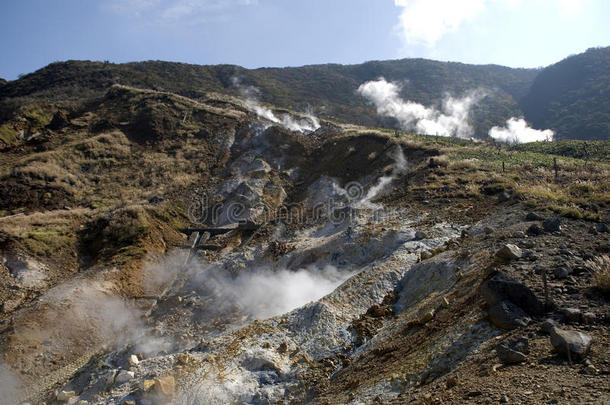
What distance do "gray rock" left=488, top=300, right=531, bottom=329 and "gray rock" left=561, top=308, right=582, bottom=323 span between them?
19.2 inches

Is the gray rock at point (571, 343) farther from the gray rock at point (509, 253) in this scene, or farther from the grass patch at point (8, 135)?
the grass patch at point (8, 135)

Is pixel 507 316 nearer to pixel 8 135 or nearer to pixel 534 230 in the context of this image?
pixel 534 230

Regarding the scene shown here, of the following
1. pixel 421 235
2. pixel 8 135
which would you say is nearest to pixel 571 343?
pixel 421 235

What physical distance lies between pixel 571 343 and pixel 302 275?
9534 millimetres

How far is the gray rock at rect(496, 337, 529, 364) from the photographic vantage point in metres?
4.71

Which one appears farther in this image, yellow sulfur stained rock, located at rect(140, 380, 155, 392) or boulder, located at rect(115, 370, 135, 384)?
boulder, located at rect(115, 370, 135, 384)

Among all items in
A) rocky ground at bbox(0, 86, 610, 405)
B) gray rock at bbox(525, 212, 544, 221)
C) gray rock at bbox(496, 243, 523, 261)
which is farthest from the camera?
gray rock at bbox(525, 212, 544, 221)

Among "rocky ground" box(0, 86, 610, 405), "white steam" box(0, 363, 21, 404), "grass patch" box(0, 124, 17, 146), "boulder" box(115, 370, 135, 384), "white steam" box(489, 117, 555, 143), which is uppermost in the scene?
"white steam" box(489, 117, 555, 143)

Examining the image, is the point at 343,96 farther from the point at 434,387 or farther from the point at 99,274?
the point at 434,387

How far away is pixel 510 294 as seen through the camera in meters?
5.96

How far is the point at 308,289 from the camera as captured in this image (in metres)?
12.4

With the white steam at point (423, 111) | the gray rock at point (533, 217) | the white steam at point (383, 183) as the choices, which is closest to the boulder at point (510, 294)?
the gray rock at point (533, 217)

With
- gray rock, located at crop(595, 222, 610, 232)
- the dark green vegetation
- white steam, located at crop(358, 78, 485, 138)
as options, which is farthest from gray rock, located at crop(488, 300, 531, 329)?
white steam, located at crop(358, 78, 485, 138)

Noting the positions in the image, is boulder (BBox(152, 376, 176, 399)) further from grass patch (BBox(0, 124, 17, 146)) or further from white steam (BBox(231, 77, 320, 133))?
white steam (BBox(231, 77, 320, 133))
